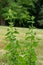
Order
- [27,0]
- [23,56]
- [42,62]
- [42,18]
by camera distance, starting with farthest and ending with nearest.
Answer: [27,0] → [42,18] → [42,62] → [23,56]

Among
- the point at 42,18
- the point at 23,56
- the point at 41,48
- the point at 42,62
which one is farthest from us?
the point at 42,18

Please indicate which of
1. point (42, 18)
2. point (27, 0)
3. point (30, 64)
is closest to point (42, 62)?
point (30, 64)

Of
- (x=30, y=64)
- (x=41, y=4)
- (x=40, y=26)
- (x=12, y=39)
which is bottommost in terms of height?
(x=40, y=26)

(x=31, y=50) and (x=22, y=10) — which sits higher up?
(x=31, y=50)

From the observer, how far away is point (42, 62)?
276 inches

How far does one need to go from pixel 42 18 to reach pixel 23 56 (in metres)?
22.2

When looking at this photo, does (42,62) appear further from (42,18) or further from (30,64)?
(42,18)

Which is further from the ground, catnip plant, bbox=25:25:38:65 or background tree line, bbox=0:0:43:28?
catnip plant, bbox=25:25:38:65

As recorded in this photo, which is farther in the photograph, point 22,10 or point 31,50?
point 22,10

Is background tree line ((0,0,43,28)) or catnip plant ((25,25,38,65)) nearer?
catnip plant ((25,25,38,65))

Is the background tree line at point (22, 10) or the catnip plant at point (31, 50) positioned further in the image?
the background tree line at point (22, 10)

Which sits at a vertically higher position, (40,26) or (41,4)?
Answer: (41,4)

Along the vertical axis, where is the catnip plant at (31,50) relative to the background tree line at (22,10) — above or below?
above

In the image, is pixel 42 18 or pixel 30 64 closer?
pixel 30 64
